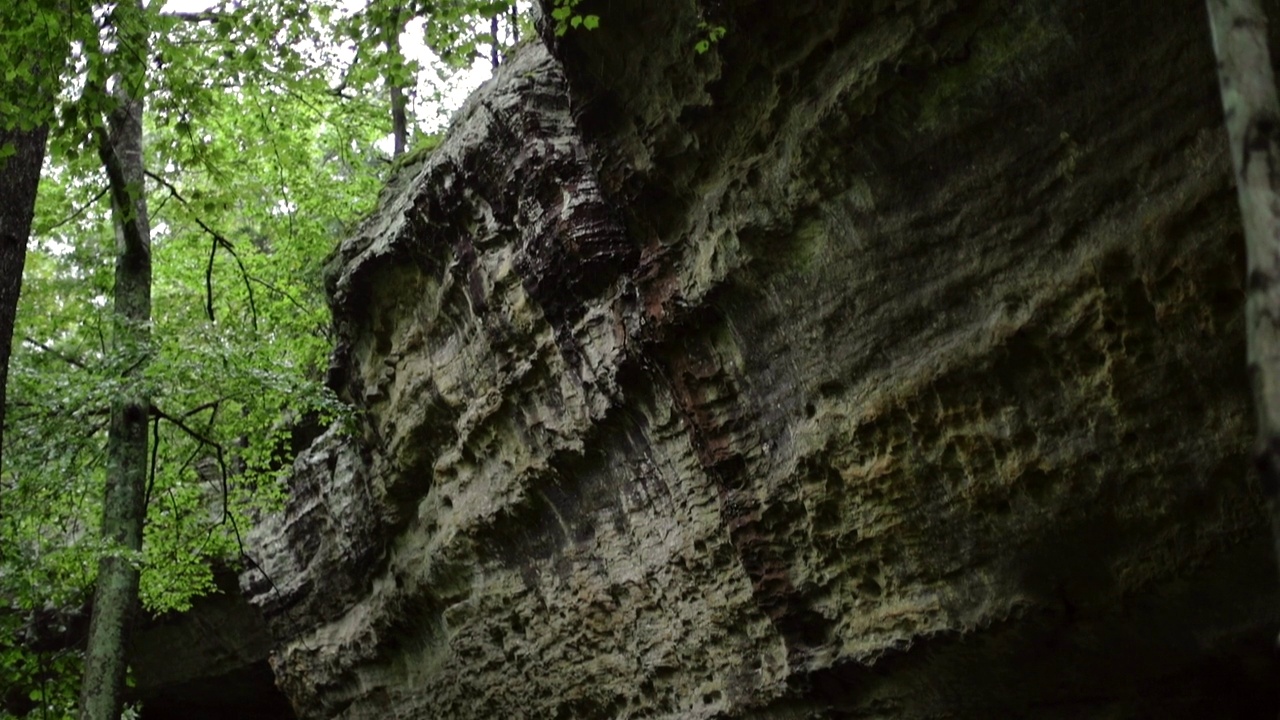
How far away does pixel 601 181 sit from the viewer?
8.08m

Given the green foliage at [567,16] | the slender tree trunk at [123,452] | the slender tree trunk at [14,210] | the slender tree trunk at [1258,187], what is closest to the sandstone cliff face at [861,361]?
the green foliage at [567,16]

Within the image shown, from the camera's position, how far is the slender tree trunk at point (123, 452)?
10.7m

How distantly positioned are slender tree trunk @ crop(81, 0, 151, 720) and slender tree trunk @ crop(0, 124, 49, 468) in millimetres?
2633

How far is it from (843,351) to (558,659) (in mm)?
4739

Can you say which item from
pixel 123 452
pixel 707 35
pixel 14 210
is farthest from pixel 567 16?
pixel 123 452

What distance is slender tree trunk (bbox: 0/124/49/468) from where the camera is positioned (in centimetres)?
656

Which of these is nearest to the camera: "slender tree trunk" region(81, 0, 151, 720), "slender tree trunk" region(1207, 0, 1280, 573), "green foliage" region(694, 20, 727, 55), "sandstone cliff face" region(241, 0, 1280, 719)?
"slender tree trunk" region(1207, 0, 1280, 573)

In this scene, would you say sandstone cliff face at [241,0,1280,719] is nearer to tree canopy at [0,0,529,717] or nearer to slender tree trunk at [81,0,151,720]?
tree canopy at [0,0,529,717]

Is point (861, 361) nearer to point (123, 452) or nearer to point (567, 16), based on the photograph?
point (567, 16)

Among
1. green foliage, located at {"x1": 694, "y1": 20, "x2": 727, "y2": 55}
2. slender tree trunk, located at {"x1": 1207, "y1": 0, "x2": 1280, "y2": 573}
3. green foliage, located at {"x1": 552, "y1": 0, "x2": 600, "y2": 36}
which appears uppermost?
green foliage, located at {"x1": 552, "y1": 0, "x2": 600, "y2": 36}

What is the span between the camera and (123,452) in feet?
Answer: 38.4

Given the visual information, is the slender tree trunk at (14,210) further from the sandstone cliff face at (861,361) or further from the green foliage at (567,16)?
the sandstone cliff face at (861,361)

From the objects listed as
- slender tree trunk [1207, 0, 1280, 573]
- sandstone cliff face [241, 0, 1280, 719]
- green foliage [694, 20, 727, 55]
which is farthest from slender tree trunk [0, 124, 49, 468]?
slender tree trunk [1207, 0, 1280, 573]

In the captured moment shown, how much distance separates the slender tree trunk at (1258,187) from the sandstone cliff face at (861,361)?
7.08ft
